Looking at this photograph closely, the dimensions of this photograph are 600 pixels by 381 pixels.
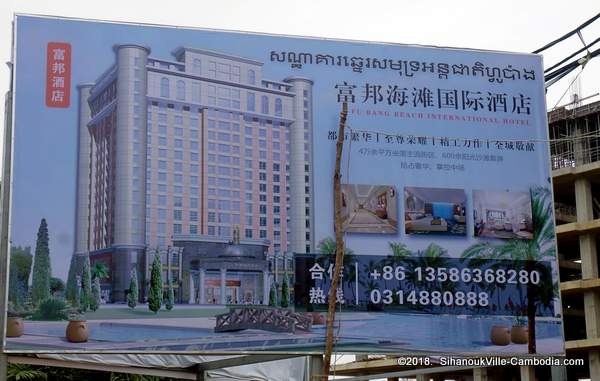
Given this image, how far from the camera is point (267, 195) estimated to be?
11.9 meters

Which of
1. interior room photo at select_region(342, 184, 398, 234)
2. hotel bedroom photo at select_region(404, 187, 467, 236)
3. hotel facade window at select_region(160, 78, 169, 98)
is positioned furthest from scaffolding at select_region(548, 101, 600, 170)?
hotel facade window at select_region(160, 78, 169, 98)

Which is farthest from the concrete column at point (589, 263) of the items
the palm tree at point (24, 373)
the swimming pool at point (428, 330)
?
the palm tree at point (24, 373)

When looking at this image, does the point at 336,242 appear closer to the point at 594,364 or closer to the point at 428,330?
the point at 428,330

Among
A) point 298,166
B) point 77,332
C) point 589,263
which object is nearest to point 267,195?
point 298,166

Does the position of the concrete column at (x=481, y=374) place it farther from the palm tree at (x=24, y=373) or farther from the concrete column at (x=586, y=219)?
the palm tree at (x=24, y=373)

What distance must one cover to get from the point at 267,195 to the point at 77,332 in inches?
114

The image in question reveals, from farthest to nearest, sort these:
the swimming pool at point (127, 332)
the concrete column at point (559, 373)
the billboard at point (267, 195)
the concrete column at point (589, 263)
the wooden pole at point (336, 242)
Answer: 1. the concrete column at point (589, 263)
2. the concrete column at point (559, 373)
3. the wooden pole at point (336, 242)
4. the billboard at point (267, 195)
5. the swimming pool at point (127, 332)

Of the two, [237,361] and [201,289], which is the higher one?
[201,289]

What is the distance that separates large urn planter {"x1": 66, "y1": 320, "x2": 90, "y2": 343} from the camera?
10.9 metres

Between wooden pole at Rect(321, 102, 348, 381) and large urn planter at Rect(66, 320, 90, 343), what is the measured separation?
9.40ft

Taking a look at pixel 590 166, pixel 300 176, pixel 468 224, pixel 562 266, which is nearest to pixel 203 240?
pixel 300 176

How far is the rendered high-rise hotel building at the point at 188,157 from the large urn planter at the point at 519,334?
115 inches

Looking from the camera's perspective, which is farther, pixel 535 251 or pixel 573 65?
pixel 573 65

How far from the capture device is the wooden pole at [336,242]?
444 inches
